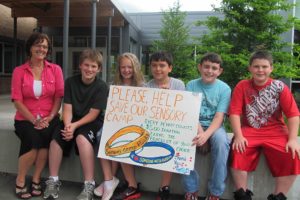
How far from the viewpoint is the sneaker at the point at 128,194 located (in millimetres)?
3439

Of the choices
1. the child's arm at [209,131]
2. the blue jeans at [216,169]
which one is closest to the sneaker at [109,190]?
the blue jeans at [216,169]

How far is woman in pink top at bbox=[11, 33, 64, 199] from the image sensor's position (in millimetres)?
3482

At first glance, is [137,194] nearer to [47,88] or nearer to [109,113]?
[109,113]

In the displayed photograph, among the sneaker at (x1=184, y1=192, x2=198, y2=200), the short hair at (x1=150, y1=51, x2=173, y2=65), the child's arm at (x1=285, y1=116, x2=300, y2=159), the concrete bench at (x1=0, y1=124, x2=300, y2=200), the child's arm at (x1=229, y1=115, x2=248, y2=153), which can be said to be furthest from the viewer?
the short hair at (x1=150, y1=51, x2=173, y2=65)

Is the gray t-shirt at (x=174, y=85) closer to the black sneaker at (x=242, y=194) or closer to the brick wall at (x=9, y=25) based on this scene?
the black sneaker at (x=242, y=194)

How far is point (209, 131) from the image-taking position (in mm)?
3230

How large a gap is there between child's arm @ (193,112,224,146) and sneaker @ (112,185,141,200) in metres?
0.86

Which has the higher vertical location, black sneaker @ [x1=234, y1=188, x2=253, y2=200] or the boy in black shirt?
the boy in black shirt

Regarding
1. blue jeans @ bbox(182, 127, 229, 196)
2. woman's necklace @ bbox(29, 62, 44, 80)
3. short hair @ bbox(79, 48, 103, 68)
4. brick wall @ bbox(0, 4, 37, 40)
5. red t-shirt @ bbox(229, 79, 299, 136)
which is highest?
brick wall @ bbox(0, 4, 37, 40)

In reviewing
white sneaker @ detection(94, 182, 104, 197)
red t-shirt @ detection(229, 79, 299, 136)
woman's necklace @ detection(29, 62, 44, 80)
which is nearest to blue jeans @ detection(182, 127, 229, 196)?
red t-shirt @ detection(229, 79, 299, 136)

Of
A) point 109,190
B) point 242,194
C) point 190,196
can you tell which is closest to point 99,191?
point 109,190

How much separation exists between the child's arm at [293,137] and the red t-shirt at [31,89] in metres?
2.40

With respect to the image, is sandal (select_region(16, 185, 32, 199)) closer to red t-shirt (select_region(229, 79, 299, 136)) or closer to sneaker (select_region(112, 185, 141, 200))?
sneaker (select_region(112, 185, 141, 200))

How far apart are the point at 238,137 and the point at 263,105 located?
1.40 feet
